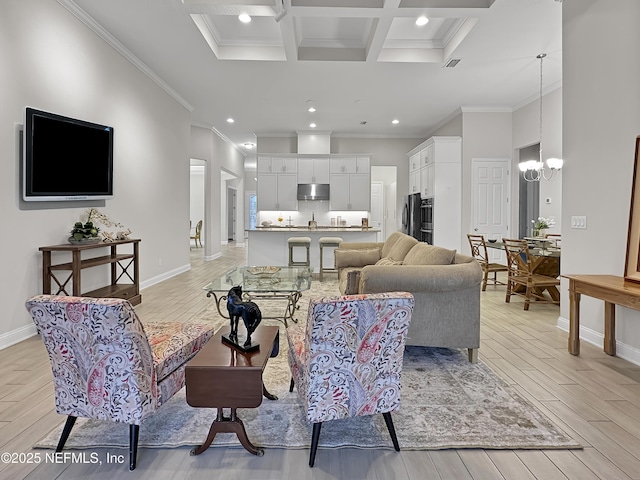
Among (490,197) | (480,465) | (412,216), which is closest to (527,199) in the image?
(490,197)

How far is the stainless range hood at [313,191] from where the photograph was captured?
31.4 ft

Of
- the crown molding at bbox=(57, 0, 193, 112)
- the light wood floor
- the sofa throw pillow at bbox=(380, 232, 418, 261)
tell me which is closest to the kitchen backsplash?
the crown molding at bbox=(57, 0, 193, 112)

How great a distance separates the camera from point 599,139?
3.40 m

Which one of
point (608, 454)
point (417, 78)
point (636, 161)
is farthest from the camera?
point (417, 78)

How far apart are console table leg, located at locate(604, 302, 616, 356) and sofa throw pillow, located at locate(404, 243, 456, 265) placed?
1336 mm

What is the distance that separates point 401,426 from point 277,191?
313 inches

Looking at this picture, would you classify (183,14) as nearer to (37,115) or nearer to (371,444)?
(37,115)

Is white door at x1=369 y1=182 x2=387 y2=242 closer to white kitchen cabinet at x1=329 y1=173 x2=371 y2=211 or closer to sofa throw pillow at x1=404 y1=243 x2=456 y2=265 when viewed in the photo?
white kitchen cabinet at x1=329 y1=173 x2=371 y2=211

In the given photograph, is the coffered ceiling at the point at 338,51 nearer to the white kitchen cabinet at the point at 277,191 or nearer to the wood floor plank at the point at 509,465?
the white kitchen cabinet at the point at 277,191

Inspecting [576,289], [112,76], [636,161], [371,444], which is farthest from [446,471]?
[112,76]

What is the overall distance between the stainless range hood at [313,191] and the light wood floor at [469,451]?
21.7 ft

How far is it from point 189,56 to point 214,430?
16.6 feet

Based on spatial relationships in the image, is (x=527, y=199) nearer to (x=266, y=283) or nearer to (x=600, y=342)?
(x=600, y=342)

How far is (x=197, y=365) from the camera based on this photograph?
1.76 metres
